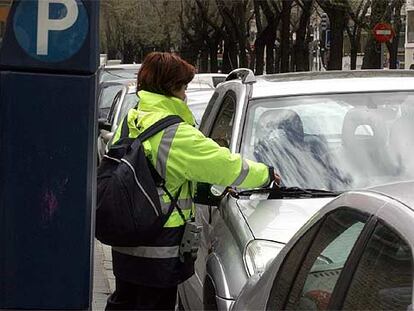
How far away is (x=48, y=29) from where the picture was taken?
2.95 meters

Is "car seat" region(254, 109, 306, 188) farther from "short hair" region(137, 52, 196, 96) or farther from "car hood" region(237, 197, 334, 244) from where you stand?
"short hair" region(137, 52, 196, 96)

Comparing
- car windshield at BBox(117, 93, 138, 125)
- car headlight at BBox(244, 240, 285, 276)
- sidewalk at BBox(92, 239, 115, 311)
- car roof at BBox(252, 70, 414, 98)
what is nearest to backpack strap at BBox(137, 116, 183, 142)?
car headlight at BBox(244, 240, 285, 276)

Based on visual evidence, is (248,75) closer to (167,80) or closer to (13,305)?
(167,80)

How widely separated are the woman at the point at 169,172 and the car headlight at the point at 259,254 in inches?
12.2

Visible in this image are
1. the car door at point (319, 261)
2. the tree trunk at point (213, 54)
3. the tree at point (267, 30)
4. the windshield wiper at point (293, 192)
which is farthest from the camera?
the tree trunk at point (213, 54)

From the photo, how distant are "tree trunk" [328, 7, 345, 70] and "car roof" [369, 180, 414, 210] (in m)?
24.8

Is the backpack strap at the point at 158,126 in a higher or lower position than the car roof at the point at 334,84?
lower

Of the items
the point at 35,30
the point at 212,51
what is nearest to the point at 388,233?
the point at 35,30

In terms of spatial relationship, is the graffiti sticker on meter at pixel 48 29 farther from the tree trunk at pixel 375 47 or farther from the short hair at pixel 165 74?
the tree trunk at pixel 375 47

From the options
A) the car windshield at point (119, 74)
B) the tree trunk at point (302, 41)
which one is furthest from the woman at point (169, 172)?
the tree trunk at point (302, 41)

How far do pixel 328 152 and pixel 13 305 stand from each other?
8.05 feet

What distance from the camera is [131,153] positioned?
4082 millimetres

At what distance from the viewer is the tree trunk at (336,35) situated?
27203mm

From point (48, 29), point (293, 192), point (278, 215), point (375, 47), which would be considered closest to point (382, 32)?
point (375, 47)
